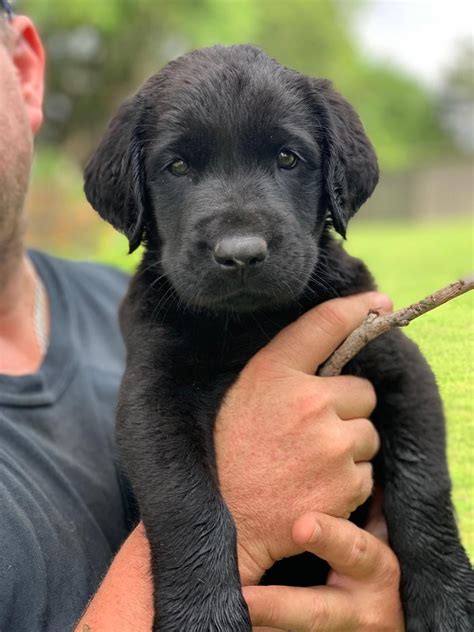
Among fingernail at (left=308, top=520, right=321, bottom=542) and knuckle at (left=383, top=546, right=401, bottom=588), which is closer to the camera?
fingernail at (left=308, top=520, right=321, bottom=542)

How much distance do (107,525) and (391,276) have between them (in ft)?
4.30

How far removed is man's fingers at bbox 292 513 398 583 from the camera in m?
1.91

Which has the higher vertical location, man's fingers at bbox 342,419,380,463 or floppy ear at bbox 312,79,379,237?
floppy ear at bbox 312,79,379,237

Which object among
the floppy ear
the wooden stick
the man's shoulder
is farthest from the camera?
the man's shoulder

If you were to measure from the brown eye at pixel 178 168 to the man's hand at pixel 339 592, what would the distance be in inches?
36.5

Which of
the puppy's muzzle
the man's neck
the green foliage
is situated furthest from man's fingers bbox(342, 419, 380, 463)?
the green foliage

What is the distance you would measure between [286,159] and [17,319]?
48.2 inches

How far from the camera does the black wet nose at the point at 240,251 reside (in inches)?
72.2

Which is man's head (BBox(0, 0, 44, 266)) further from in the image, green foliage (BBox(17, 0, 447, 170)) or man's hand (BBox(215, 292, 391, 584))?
green foliage (BBox(17, 0, 447, 170))

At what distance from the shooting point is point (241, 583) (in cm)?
193

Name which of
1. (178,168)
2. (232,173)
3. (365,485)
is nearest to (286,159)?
(232,173)

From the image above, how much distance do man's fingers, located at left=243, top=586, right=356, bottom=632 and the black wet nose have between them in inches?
29.9

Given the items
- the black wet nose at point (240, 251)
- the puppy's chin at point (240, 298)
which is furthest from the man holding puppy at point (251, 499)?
the black wet nose at point (240, 251)

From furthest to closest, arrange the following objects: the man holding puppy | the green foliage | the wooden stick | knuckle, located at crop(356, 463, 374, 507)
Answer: the green foliage → knuckle, located at crop(356, 463, 374, 507) → the man holding puppy → the wooden stick
